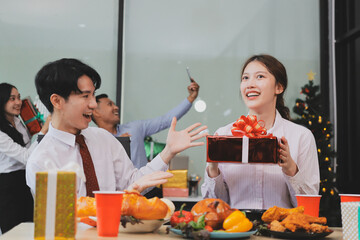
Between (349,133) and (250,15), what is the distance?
6.51ft

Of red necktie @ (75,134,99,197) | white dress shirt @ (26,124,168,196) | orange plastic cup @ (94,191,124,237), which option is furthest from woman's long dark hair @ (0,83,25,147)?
orange plastic cup @ (94,191,124,237)

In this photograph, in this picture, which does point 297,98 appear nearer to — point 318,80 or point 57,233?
point 318,80

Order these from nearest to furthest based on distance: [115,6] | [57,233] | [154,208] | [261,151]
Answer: [57,233] → [154,208] → [261,151] → [115,6]

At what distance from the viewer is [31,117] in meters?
4.45

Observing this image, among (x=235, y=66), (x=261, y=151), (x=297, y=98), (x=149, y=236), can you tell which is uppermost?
(x=235, y=66)

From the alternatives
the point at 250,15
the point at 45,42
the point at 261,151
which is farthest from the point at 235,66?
the point at 261,151

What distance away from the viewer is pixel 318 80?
5.69 meters

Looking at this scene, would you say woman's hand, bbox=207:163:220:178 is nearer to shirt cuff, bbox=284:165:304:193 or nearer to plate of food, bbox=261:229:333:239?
shirt cuff, bbox=284:165:304:193

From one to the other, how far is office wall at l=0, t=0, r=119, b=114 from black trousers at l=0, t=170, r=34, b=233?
5.39 feet

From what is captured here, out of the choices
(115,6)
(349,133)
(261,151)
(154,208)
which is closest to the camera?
(154,208)

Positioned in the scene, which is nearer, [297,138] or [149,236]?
[149,236]

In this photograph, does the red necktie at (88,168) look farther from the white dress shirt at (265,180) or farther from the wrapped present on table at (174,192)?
the wrapped present on table at (174,192)

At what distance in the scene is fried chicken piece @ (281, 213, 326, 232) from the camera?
1323mm

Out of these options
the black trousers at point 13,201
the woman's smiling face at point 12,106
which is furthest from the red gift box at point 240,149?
the woman's smiling face at point 12,106
